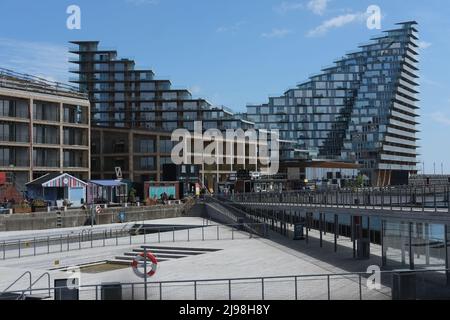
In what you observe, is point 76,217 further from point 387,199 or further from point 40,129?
point 387,199

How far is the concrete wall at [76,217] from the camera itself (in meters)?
48.4

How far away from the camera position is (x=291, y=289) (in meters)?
15.2

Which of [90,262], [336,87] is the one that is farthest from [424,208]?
[336,87]

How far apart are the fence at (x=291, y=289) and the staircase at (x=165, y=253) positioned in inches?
594

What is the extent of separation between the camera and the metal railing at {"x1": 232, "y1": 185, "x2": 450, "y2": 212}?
20.6 metres

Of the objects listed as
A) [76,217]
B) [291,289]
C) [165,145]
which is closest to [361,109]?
[165,145]

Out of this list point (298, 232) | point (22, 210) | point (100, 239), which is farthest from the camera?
point (22, 210)

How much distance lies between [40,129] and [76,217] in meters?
20.2

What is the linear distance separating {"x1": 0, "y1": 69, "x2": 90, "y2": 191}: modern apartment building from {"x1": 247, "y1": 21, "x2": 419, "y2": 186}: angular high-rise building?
312 feet

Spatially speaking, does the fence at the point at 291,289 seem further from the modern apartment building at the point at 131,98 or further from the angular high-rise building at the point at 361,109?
the angular high-rise building at the point at 361,109

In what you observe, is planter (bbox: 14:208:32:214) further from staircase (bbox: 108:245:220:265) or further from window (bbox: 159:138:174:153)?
window (bbox: 159:138:174:153)

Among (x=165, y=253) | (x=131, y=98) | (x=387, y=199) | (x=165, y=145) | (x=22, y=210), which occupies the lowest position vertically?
(x=165, y=253)

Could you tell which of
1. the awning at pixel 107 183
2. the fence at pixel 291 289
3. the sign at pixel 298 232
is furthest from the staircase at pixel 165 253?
the awning at pixel 107 183

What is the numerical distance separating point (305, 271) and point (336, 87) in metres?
163
